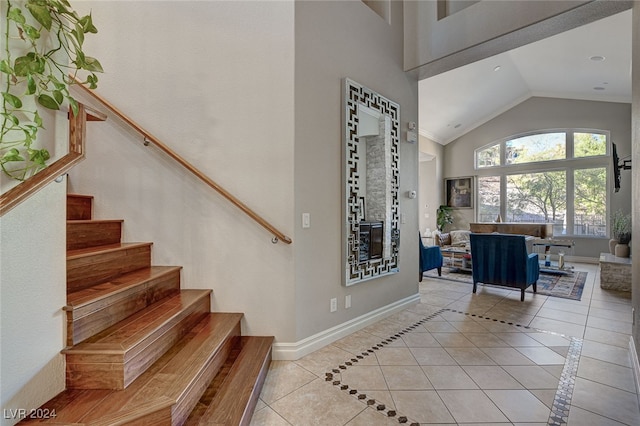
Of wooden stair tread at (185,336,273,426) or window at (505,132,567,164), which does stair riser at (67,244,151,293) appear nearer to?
wooden stair tread at (185,336,273,426)

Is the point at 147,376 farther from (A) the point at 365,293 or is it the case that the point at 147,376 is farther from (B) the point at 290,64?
(B) the point at 290,64

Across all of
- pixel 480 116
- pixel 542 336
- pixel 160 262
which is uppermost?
pixel 480 116

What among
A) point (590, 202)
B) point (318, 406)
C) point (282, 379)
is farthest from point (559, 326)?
point (590, 202)

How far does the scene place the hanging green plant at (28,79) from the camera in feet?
3.89

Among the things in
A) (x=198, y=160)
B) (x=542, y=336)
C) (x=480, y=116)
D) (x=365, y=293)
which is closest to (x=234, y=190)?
(x=198, y=160)

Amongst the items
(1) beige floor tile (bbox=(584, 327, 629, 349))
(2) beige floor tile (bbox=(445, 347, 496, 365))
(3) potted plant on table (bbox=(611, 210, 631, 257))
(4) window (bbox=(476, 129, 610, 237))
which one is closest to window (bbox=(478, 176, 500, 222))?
(4) window (bbox=(476, 129, 610, 237))

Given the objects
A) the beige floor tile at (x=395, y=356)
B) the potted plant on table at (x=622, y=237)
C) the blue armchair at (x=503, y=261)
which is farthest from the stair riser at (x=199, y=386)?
the potted plant on table at (x=622, y=237)

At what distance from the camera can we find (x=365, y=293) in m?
3.11

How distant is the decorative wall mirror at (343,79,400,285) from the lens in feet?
9.37

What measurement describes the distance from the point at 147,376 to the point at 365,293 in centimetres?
210

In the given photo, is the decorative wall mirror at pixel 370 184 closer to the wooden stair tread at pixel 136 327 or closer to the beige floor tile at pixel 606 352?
the wooden stair tread at pixel 136 327

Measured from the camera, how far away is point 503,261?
4191 mm

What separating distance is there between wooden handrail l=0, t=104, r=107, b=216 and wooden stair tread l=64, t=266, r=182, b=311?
0.61 metres

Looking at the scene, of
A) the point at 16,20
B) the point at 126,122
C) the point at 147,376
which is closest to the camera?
the point at 16,20
